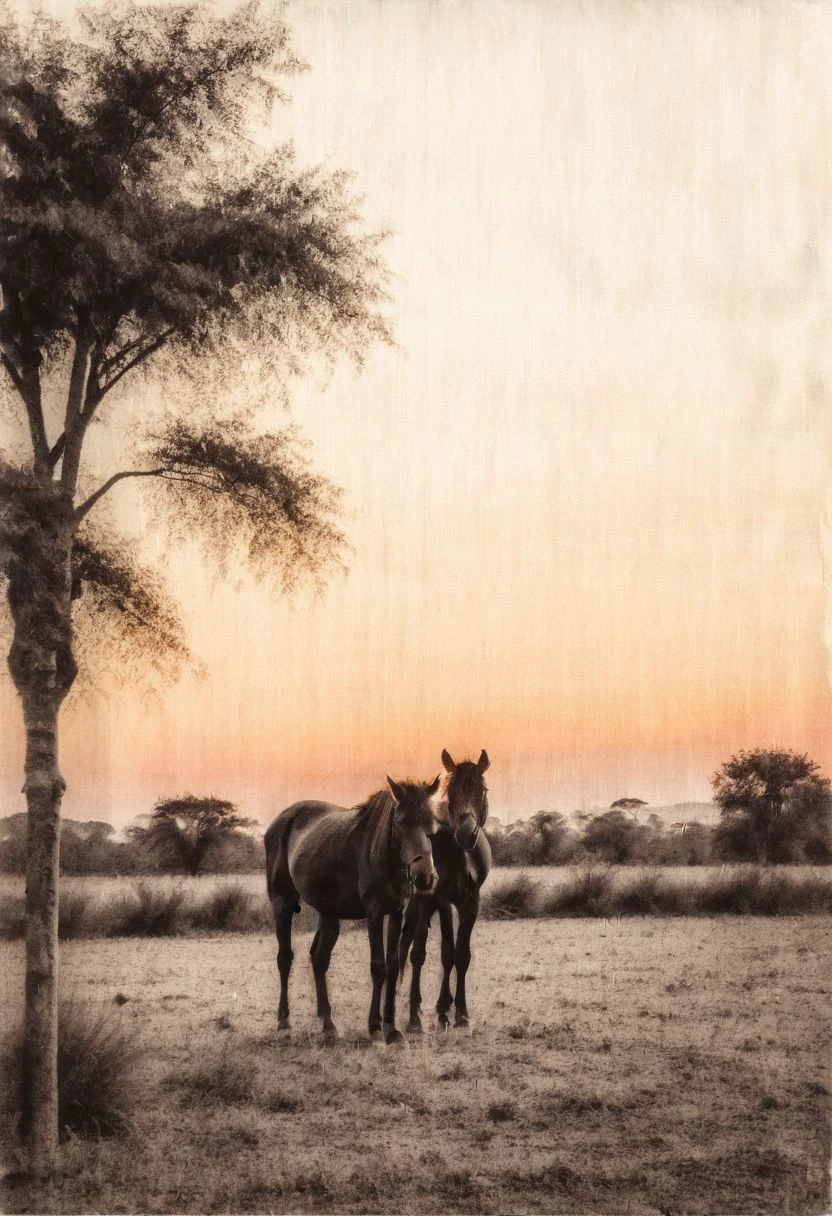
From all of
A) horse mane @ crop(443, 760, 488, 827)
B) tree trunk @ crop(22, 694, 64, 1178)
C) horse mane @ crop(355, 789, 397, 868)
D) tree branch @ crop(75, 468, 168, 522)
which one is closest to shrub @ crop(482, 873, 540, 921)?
horse mane @ crop(355, 789, 397, 868)

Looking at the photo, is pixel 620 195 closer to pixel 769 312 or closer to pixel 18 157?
pixel 769 312

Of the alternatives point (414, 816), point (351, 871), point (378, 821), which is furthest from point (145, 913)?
point (414, 816)

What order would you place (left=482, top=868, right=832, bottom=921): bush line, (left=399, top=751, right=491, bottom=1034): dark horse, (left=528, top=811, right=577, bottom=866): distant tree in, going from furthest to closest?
(left=482, top=868, right=832, bottom=921): bush line
(left=528, top=811, right=577, bottom=866): distant tree
(left=399, top=751, right=491, bottom=1034): dark horse

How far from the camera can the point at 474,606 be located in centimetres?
442

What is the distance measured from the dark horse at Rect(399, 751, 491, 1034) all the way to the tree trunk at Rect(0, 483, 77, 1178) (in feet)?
4.69

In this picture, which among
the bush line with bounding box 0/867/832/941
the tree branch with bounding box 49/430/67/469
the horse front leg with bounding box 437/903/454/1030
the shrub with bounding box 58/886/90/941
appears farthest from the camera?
the horse front leg with bounding box 437/903/454/1030

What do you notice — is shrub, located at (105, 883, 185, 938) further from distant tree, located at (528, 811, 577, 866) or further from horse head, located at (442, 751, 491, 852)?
distant tree, located at (528, 811, 577, 866)

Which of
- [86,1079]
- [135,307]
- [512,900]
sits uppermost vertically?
[135,307]

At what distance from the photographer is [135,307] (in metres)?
3.99

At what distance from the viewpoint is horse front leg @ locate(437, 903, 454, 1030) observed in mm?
4469

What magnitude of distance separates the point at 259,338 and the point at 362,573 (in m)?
0.96

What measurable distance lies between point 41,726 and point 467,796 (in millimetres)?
1591

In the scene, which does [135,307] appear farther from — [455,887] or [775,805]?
[775,805]

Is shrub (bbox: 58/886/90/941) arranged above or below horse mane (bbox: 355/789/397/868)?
below
